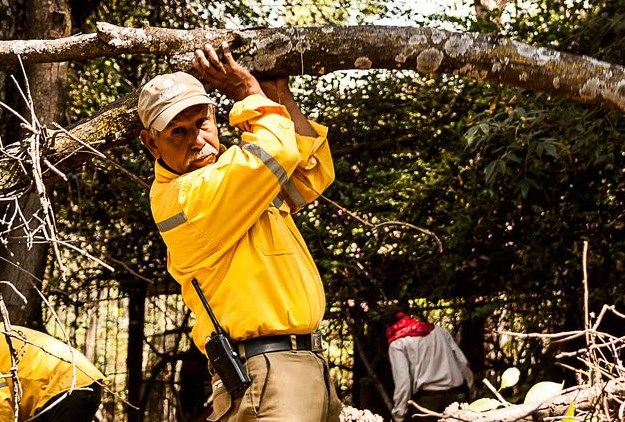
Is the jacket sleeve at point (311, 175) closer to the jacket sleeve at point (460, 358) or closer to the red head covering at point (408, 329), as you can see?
the red head covering at point (408, 329)

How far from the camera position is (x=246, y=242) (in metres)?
2.85

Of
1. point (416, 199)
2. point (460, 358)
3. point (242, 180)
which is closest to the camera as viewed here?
point (242, 180)

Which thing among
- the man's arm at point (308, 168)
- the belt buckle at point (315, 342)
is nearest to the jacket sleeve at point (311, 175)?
the man's arm at point (308, 168)

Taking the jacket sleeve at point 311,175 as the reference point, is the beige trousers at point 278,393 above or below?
below

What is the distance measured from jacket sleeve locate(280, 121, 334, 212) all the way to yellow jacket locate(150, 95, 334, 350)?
175 mm

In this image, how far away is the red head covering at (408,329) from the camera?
747cm

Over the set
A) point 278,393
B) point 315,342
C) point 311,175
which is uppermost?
point 311,175

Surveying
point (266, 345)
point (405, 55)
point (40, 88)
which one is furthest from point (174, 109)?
point (40, 88)

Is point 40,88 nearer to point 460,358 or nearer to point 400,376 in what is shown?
point 400,376

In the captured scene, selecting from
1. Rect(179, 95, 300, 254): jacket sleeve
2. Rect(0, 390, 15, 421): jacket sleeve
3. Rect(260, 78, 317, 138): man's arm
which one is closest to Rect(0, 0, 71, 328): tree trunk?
Rect(0, 390, 15, 421): jacket sleeve

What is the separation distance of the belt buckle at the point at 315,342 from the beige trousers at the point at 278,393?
4 centimetres

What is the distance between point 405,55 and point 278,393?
46.6 inches

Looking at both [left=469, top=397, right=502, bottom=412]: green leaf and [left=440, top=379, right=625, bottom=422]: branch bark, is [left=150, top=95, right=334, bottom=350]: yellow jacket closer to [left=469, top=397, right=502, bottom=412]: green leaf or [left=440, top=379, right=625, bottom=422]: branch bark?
[left=440, top=379, right=625, bottom=422]: branch bark

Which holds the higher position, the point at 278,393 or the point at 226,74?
the point at 226,74
